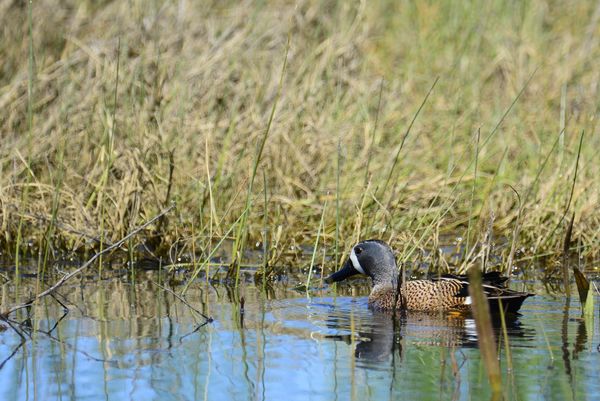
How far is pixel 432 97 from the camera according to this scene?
11.0 metres

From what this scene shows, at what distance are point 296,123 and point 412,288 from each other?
2889 mm

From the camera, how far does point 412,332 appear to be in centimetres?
623

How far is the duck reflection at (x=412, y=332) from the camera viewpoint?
5.70m

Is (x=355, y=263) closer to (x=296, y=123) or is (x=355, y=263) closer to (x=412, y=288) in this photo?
(x=412, y=288)

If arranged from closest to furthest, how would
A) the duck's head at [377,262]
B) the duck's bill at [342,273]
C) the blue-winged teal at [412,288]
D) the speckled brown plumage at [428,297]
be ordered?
the blue-winged teal at [412,288]
the speckled brown plumage at [428,297]
the duck's head at [377,262]
the duck's bill at [342,273]

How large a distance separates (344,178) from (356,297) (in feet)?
6.27

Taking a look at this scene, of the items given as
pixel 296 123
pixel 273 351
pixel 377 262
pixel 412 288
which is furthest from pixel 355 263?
pixel 296 123

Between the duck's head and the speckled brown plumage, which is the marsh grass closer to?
the duck's head

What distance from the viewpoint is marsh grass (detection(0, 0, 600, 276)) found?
828cm

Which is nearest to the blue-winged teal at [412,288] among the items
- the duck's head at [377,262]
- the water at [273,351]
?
the duck's head at [377,262]

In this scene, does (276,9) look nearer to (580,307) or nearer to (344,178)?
(344,178)

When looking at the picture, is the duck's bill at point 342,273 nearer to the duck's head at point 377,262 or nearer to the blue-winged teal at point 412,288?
the blue-winged teal at point 412,288

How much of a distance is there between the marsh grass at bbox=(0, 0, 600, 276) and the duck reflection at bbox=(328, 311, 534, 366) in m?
0.72

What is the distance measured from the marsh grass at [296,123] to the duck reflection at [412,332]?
716 mm
